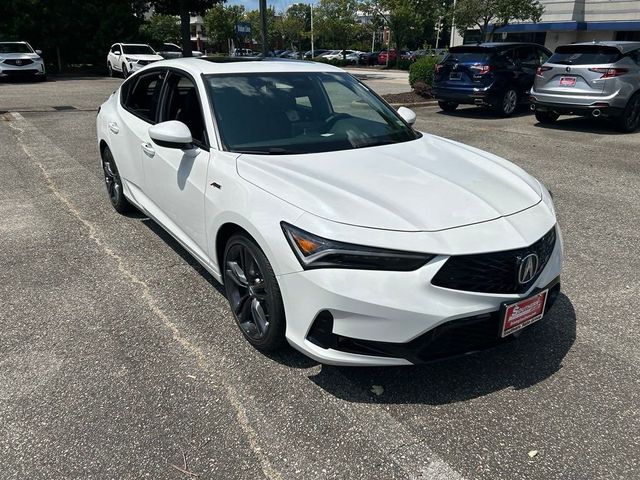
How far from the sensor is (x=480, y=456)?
240 cm

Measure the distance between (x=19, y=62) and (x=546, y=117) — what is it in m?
19.0

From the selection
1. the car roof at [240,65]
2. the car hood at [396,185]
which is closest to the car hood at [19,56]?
the car roof at [240,65]

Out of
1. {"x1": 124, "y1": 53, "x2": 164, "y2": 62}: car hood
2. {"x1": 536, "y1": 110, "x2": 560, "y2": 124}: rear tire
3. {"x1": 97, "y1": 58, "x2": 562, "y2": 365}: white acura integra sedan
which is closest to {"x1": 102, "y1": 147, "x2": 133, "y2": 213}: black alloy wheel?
{"x1": 97, "y1": 58, "x2": 562, "y2": 365}: white acura integra sedan

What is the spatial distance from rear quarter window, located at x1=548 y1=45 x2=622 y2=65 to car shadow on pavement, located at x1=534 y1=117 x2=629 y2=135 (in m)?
1.35

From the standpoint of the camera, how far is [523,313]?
105 inches

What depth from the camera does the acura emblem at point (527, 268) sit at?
259cm

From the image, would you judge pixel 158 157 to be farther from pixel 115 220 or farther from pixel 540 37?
pixel 540 37

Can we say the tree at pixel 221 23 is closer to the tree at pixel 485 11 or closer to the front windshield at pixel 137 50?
the front windshield at pixel 137 50

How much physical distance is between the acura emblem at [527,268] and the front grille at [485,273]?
0.02 metres

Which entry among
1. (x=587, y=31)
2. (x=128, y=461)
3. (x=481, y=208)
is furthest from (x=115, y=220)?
(x=587, y=31)

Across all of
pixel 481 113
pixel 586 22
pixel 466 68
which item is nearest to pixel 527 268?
pixel 466 68

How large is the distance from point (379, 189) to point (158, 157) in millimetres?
1888

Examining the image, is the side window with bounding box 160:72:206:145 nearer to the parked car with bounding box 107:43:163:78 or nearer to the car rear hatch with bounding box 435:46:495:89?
the car rear hatch with bounding box 435:46:495:89

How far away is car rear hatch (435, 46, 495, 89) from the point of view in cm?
1188
